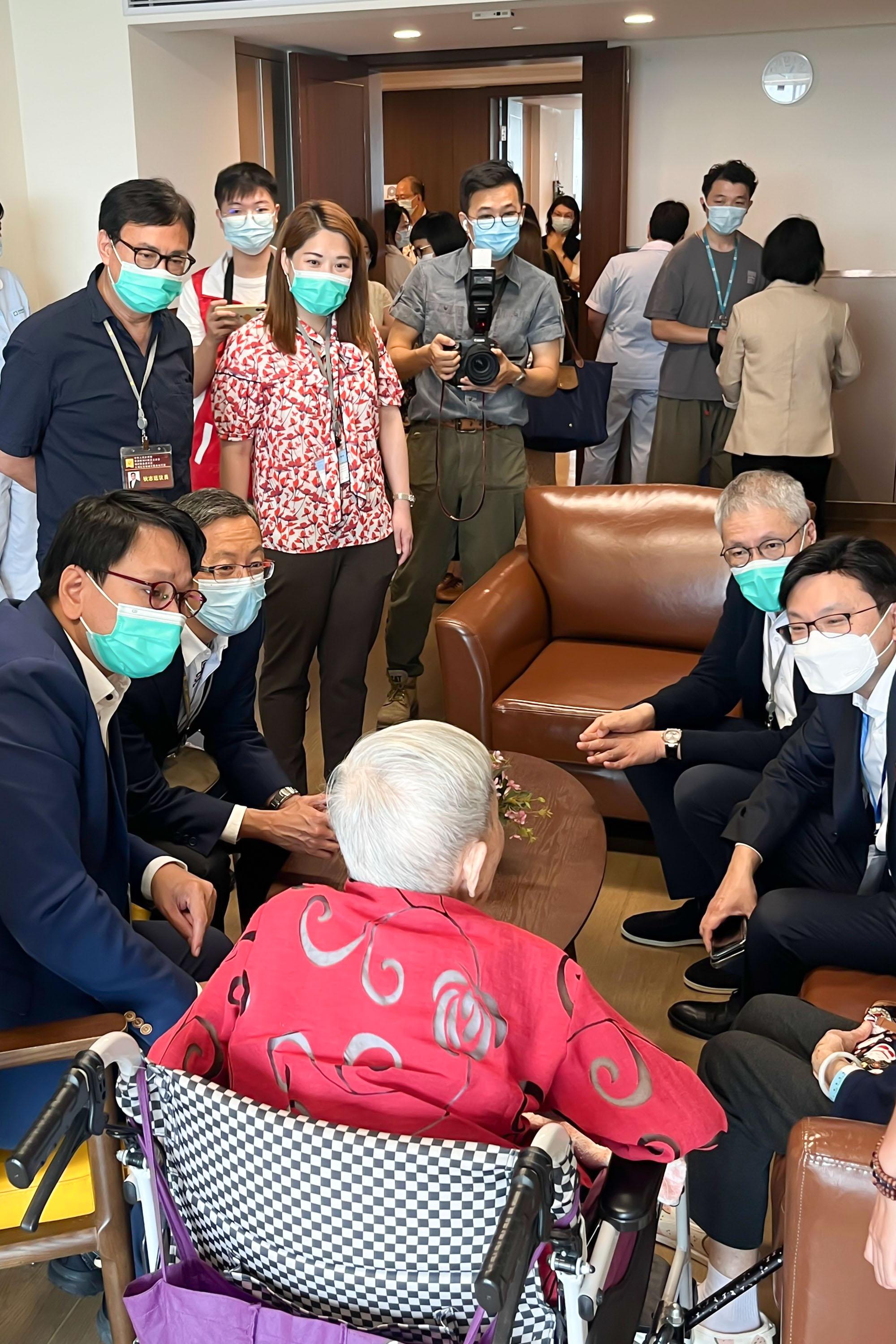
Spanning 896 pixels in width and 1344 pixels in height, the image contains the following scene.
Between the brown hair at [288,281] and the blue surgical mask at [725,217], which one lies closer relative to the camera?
the brown hair at [288,281]

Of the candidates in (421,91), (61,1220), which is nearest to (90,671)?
(61,1220)

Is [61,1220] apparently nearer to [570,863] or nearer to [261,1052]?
[261,1052]

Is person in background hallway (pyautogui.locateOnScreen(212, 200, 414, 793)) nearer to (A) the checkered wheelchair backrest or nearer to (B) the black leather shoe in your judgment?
(B) the black leather shoe

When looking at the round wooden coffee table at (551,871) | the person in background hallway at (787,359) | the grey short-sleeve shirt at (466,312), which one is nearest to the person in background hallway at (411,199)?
the person in background hallway at (787,359)

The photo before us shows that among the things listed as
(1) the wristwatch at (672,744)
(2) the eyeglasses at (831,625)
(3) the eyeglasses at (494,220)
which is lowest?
(1) the wristwatch at (672,744)

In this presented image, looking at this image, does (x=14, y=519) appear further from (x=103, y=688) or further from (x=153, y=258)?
(x=103, y=688)

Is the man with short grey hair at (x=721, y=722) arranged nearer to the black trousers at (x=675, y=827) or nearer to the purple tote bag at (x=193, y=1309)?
the black trousers at (x=675, y=827)

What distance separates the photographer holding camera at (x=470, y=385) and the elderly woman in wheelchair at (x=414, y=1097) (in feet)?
8.06

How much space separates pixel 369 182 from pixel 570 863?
197 inches

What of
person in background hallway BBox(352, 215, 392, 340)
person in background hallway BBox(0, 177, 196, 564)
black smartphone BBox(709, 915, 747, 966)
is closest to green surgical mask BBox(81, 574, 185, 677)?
person in background hallway BBox(0, 177, 196, 564)

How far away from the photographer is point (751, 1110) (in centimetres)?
168

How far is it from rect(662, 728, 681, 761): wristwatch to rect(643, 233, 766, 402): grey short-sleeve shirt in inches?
105

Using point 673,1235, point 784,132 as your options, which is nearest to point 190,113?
point 784,132

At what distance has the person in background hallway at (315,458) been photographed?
3031 millimetres
